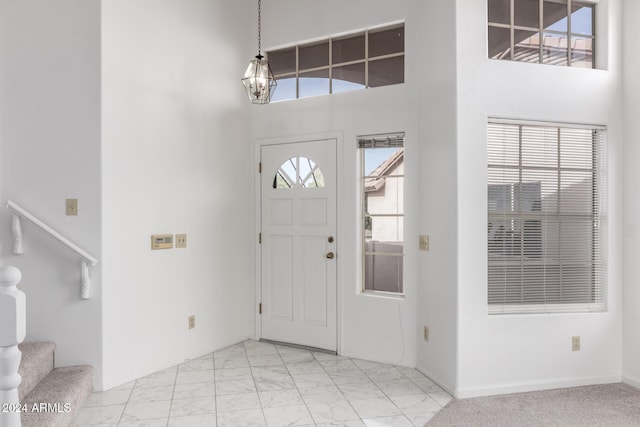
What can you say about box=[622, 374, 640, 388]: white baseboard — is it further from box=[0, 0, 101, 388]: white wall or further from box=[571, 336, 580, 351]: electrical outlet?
box=[0, 0, 101, 388]: white wall

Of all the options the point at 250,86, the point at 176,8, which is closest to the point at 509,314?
the point at 250,86

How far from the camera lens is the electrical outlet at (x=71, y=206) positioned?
10.3 feet

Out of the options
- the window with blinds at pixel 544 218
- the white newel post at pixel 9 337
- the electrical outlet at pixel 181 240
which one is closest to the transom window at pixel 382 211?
the window with blinds at pixel 544 218

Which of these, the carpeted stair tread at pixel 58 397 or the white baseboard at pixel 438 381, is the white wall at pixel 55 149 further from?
the white baseboard at pixel 438 381

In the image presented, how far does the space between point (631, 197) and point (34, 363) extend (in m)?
4.22

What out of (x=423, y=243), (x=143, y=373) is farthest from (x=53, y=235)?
(x=423, y=243)

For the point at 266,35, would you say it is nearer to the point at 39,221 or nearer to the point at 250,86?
the point at 250,86

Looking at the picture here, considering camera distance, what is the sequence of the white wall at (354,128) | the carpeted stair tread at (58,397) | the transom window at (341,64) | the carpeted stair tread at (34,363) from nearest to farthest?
1. the carpeted stair tread at (58,397)
2. the carpeted stair tread at (34,363)
3. the white wall at (354,128)
4. the transom window at (341,64)

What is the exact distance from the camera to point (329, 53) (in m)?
4.11

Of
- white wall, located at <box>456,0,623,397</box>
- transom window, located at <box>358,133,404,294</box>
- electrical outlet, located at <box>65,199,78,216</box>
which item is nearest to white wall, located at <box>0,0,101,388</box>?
electrical outlet, located at <box>65,199,78,216</box>

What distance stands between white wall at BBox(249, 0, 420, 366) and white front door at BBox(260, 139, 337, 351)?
13 centimetres

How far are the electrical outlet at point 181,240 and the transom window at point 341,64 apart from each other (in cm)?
160

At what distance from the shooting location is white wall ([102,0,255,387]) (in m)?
3.26

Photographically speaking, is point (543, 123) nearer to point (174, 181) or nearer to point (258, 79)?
point (258, 79)
